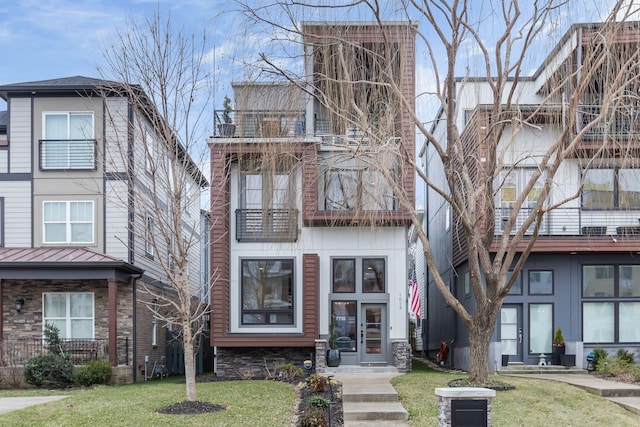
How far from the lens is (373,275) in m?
19.1

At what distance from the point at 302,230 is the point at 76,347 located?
7.05 m

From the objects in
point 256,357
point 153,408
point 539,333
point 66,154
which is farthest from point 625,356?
point 66,154

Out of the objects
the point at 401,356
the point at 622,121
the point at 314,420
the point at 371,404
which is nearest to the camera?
the point at 314,420

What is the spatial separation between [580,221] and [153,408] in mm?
12986

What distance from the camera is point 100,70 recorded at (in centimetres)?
1360

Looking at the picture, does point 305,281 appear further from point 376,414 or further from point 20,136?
point 20,136

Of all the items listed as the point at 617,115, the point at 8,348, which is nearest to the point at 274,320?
the point at 8,348

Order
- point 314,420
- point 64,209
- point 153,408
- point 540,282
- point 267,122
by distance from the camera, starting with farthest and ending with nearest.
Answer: point 64,209 → point 540,282 → point 267,122 → point 153,408 → point 314,420

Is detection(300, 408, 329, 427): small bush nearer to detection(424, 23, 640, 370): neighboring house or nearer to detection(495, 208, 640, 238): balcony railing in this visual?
detection(424, 23, 640, 370): neighboring house

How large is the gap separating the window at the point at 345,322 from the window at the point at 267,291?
52.3 inches

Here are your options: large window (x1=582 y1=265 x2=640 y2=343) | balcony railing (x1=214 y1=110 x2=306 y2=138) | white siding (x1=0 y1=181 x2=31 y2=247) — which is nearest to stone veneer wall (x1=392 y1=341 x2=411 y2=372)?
large window (x1=582 y1=265 x2=640 y2=343)

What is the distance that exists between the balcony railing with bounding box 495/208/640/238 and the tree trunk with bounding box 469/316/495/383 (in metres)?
5.75

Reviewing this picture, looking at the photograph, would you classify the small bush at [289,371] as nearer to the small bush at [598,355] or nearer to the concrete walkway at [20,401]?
the concrete walkway at [20,401]

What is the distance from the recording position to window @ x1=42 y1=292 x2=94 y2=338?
62.5ft
